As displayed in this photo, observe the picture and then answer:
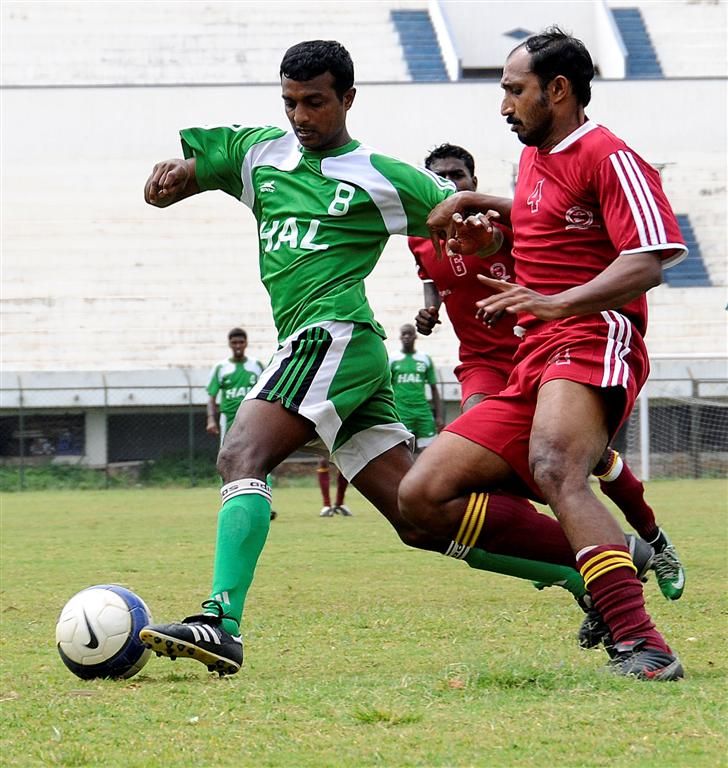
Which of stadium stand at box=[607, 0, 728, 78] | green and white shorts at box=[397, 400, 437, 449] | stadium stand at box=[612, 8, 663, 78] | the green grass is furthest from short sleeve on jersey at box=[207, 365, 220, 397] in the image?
stadium stand at box=[607, 0, 728, 78]

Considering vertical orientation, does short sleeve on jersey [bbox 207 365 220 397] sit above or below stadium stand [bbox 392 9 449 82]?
below

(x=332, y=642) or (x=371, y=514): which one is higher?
(x=332, y=642)

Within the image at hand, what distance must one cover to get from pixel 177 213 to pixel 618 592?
1151 inches

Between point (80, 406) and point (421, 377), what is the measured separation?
11.8m

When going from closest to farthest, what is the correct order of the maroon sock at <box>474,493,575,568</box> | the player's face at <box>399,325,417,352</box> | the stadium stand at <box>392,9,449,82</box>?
the maroon sock at <box>474,493,575,568</box>
the player's face at <box>399,325,417,352</box>
the stadium stand at <box>392,9,449,82</box>

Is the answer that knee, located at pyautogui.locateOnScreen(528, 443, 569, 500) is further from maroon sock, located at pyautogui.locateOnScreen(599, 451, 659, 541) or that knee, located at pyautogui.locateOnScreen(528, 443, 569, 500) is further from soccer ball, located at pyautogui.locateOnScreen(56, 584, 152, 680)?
maroon sock, located at pyautogui.locateOnScreen(599, 451, 659, 541)

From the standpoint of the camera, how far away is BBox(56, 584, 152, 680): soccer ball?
5141 mm

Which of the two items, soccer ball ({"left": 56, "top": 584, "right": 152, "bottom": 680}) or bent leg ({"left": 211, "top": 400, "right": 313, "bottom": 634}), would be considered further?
bent leg ({"left": 211, "top": 400, "right": 313, "bottom": 634})

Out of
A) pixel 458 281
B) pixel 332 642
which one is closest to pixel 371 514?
pixel 458 281

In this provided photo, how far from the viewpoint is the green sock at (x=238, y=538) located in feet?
17.3

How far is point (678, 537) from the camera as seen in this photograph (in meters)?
12.7

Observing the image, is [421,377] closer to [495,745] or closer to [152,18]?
[495,745]

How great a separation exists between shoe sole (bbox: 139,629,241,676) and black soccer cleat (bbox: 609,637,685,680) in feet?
4.73

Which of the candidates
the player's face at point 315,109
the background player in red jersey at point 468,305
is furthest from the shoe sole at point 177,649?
the background player in red jersey at point 468,305
